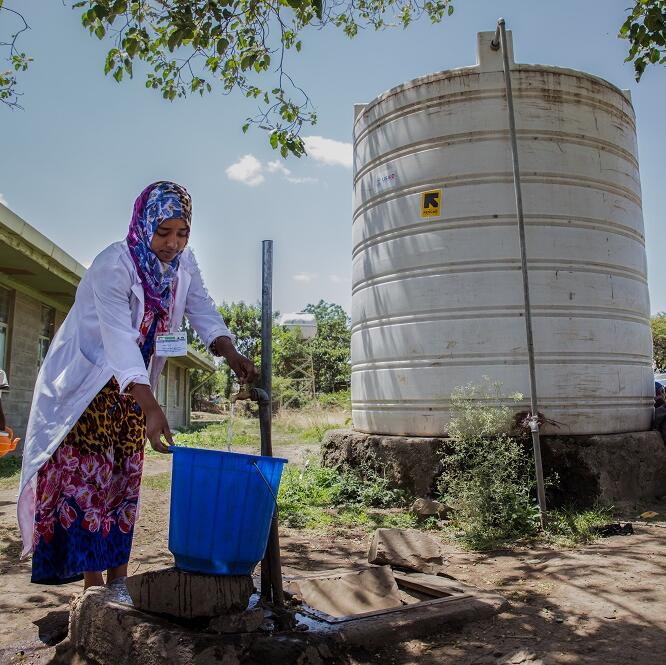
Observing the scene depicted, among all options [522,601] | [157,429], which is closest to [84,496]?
[157,429]

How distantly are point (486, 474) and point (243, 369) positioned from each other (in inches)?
95.5

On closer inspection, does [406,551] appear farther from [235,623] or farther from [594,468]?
[594,468]

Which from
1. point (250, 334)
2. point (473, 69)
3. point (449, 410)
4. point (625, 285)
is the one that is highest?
point (250, 334)

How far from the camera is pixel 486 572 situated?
11.4ft

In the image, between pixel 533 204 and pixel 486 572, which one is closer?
pixel 486 572

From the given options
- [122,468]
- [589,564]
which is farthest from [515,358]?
[122,468]

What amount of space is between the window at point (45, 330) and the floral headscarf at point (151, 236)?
9.56 m

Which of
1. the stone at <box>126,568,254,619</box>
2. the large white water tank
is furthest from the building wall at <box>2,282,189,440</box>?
the stone at <box>126,568,254,619</box>

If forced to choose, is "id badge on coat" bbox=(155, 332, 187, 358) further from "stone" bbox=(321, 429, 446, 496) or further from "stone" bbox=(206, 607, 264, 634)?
"stone" bbox=(321, 429, 446, 496)

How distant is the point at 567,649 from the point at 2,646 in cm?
219

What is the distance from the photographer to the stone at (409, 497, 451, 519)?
462 cm

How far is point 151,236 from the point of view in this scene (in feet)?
8.18

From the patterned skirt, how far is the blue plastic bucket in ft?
2.09

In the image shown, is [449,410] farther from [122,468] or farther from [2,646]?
[2,646]
